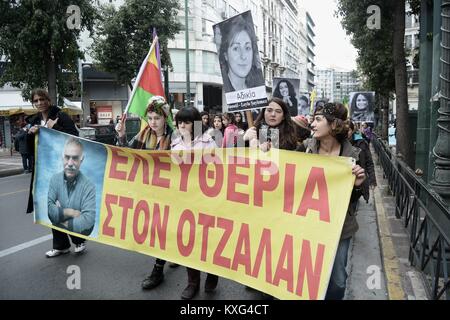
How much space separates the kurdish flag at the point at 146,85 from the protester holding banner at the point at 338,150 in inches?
86.4

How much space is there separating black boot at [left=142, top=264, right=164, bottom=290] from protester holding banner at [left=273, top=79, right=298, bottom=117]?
17.9 feet

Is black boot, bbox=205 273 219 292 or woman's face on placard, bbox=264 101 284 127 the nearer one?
woman's face on placard, bbox=264 101 284 127

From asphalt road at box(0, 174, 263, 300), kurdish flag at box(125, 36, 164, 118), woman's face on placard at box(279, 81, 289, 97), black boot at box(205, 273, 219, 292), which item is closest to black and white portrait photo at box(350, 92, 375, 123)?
woman's face on placard at box(279, 81, 289, 97)

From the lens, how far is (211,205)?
3.44m

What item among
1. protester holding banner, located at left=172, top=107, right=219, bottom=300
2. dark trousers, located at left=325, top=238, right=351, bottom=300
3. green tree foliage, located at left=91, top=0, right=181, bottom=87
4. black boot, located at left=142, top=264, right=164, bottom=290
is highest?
green tree foliage, located at left=91, top=0, right=181, bottom=87

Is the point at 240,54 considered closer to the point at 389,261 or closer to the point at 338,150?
the point at 338,150

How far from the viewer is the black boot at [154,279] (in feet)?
13.1

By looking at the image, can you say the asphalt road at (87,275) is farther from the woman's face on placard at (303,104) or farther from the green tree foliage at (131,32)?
the green tree foliage at (131,32)

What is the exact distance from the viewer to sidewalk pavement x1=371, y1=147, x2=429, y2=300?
12.6 feet

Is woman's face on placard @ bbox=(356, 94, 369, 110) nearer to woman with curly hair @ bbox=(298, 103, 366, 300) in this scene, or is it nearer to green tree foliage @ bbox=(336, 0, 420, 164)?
green tree foliage @ bbox=(336, 0, 420, 164)

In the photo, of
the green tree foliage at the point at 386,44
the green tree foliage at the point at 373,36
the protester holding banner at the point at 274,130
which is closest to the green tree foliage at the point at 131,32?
the green tree foliage at the point at 373,36

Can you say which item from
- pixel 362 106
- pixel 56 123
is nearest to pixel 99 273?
pixel 56 123

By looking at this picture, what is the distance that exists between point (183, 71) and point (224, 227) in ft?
120
